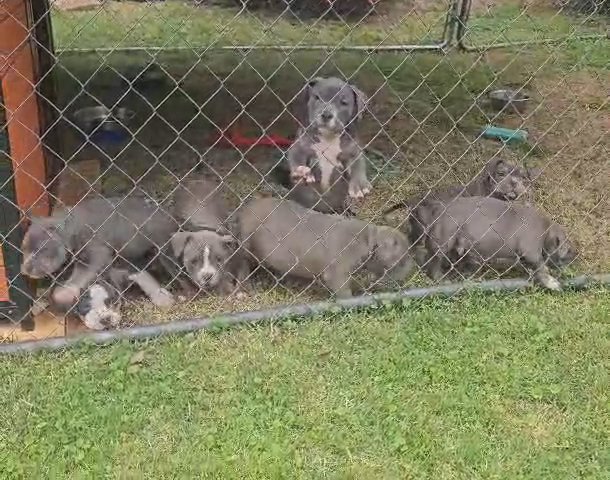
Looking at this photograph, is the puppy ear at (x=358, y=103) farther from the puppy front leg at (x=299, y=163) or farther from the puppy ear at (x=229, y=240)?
the puppy ear at (x=229, y=240)

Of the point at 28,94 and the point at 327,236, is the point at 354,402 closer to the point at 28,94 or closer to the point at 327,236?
the point at 327,236

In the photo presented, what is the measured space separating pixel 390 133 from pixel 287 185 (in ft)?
4.04

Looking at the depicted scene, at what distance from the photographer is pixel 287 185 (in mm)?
4973

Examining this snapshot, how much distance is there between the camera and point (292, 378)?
3.24 m

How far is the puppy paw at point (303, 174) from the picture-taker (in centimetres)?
479

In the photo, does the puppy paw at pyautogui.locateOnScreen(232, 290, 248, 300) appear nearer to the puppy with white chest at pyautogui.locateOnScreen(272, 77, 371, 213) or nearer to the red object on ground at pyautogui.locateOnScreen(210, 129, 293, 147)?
the puppy with white chest at pyautogui.locateOnScreen(272, 77, 371, 213)

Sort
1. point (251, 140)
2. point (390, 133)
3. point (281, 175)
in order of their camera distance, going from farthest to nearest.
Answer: point (390, 133) → point (251, 140) → point (281, 175)

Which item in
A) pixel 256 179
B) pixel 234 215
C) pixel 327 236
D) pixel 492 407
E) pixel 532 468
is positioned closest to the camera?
pixel 532 468

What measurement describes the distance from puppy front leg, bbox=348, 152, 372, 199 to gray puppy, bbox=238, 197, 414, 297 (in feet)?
2.79

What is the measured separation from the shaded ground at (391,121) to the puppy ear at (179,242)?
10.4 inches

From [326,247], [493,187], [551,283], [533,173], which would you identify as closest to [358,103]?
[493,187]

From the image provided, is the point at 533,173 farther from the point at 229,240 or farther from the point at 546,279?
the point at 229,240

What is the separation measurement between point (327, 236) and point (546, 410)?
1288 millimetres

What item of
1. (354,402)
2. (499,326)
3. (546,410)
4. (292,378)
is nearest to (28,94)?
(292,378)
